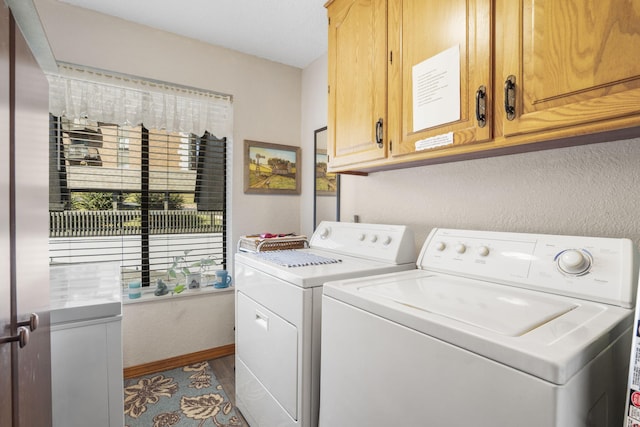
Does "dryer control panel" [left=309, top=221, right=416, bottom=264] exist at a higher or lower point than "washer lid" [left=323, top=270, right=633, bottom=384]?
higher

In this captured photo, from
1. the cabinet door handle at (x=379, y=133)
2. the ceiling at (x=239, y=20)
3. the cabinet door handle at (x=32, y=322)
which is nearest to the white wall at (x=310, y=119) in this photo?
the ceiling at (x=239, y=20)

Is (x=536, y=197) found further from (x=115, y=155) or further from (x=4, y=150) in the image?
(x=115, y=155)

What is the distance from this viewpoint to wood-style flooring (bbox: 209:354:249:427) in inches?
82.3

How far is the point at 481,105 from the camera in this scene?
3.59ft

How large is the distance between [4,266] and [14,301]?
11 cm

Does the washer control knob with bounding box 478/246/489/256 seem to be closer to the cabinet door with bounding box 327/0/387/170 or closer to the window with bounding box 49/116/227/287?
the cabinet door with bounding box 327/0/387/170

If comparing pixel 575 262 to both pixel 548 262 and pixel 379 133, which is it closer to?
pixel 548 262

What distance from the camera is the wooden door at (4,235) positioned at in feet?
2.12

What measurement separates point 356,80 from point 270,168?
132cm

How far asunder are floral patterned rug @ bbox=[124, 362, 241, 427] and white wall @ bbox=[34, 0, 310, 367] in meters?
0.18

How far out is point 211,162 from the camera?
8.71ft

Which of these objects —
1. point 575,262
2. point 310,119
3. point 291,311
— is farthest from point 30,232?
point 310,119

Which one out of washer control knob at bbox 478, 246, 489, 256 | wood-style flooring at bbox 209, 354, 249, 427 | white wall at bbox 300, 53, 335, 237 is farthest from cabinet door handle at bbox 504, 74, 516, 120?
wood-style flooring at bbox 209, 354, 249, 427

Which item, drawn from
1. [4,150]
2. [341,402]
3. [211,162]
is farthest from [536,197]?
[211,162]
